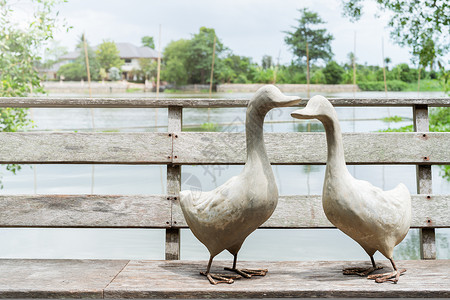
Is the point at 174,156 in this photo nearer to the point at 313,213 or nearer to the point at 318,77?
the point at 313,213

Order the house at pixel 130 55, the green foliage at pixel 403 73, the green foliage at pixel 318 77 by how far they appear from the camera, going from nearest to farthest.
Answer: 1. the green foliage at pixel 403 73
2. the green foliage at pixel 318 77
3. the house at pixel 130 55

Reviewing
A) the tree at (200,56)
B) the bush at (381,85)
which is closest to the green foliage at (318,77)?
→ the bush at (381,85)

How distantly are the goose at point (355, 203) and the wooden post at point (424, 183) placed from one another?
1.77 feet

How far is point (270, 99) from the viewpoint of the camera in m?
1.49

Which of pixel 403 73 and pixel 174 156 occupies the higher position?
pixel 403 73

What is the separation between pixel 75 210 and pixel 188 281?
2.35ft

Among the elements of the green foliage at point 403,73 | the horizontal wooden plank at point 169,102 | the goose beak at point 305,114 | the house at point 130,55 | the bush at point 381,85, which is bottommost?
the goose beak at point 305,114

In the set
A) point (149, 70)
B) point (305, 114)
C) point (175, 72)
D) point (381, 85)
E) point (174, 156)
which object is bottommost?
point (174, 156)

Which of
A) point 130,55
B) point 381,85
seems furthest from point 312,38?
point 130,55

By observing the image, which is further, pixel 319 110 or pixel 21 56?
pixel 21 56

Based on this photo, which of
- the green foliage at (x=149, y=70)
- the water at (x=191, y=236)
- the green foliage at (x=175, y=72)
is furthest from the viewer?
the green foliage at (x=149, y=70)

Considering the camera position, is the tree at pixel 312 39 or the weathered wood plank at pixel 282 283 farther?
the tree at pixel 312 39

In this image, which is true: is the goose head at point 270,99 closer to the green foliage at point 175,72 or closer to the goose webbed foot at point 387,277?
the goose webbed foot at point 387,277

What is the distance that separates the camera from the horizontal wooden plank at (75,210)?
2029mm
